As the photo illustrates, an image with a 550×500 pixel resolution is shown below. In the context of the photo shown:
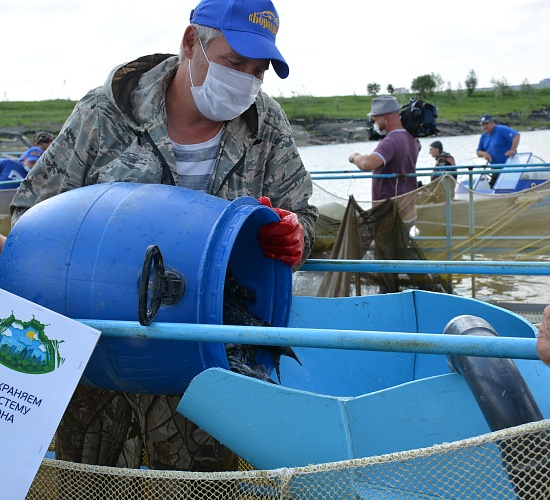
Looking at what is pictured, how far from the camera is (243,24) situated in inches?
102

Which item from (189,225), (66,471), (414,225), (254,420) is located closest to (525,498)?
(254,420)

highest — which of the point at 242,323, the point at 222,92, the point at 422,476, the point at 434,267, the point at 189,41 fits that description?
the point at 189,41

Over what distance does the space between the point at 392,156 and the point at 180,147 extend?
4.86 m

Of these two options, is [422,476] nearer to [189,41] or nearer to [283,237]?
[283,237]

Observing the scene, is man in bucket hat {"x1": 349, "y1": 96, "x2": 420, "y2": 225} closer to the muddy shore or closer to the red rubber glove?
the red rubber glove

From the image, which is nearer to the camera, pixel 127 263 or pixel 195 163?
pixel 127 263

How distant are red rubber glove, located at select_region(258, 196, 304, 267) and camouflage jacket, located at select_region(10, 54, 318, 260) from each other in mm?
203

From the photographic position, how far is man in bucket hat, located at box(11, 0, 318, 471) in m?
2.64

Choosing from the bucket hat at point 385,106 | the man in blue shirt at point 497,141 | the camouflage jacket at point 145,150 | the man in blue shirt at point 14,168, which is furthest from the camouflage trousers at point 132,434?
the man in blue shirt at point 497,141

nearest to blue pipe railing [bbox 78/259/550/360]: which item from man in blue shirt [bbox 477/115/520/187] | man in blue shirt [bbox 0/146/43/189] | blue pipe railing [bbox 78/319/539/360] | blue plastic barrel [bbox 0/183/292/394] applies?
blue pipe railing [bbox 78/319/539/360]

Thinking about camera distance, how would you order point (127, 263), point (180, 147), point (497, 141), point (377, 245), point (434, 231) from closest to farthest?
1. point (127, 263)
2. point (180, 147)
3. point (377, 245)
4. point (434, 231)
5. point (497, 141)

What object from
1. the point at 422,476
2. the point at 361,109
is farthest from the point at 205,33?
the point at 361,109

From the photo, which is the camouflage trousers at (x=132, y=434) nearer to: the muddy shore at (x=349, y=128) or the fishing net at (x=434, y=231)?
the fishing net at (x=434, y=231)

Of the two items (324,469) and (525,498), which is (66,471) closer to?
(324,469)
